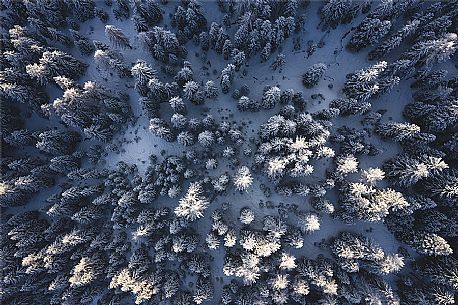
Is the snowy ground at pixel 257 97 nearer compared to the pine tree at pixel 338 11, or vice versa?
the pine tree at pixel 338 11

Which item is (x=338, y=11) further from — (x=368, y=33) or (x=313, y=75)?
(x=313, y=75)

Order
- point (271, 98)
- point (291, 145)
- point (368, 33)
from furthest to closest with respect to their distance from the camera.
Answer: point (368, 33) < point (271, 98) < point (291, 145)

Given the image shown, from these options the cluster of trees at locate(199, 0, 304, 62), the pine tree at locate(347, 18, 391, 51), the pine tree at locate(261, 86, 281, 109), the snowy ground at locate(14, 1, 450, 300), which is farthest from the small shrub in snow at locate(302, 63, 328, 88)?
the cluster of trees at locate(199, 0, 304, 62)

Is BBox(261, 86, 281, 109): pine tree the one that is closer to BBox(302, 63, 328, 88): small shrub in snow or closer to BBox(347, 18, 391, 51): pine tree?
BBox(302, 63, 328, 88): small shrub in snow

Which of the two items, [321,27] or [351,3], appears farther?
[321,27]

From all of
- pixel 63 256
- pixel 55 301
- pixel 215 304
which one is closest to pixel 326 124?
pixel 215 304

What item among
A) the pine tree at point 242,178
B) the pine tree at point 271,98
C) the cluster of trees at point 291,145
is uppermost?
the pine tree at point 271,98

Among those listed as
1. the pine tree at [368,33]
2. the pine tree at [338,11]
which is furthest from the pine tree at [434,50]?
the pine tree at [338,11]

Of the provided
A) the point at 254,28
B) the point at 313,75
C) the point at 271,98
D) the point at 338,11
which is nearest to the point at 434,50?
the point at 338,11

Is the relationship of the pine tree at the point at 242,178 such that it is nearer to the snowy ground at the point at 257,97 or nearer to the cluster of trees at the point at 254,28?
the snowy ground at the point at 257,97

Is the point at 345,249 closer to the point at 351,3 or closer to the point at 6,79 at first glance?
the point at 351,3

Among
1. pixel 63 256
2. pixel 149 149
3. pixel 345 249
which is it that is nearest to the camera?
pixel 345 249
